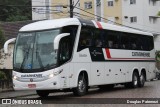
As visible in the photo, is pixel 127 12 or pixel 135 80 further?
pixel 127 12

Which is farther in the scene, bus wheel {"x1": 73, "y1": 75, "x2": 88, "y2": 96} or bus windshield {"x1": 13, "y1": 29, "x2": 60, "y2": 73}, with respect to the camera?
bus wheel {"x1": 73, "y1": 75, "x2": 88, "y2": 96}

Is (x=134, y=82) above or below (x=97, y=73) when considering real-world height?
below

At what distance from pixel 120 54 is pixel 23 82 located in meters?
8.21

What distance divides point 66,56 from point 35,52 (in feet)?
Result: 4.73

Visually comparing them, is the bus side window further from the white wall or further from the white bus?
the white wall

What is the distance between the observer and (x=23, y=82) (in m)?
19.9

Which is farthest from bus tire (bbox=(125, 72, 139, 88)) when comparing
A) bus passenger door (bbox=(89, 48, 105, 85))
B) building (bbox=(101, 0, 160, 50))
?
building (bbox=(101, 0, 160, 50))

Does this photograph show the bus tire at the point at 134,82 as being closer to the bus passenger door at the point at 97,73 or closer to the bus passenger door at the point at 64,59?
the bus passenger door at the point at 97,73

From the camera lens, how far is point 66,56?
67.2 feet

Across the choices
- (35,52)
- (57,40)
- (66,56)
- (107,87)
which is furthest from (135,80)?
(57,40)

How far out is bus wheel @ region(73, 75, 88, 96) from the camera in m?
21.2

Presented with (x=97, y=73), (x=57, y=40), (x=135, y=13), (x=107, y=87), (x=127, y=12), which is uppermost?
(x=127, y=12)

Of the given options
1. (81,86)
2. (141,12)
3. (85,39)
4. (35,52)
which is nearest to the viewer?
(35,52)

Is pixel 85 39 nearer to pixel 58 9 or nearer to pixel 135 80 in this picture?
pixel 135 80
